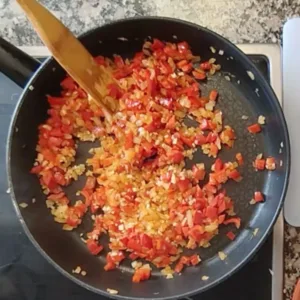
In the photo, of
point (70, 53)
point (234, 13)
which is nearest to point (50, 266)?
point (70, 53)

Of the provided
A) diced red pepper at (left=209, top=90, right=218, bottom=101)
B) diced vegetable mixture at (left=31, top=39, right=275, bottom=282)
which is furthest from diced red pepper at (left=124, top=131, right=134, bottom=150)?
diced red pepper at (left=209, top=90, right=218, bottom=101)

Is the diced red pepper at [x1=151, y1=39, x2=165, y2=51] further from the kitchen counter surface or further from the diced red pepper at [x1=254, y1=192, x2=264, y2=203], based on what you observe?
the diced red pepper at [x1=254, y1=192, x2=264, y2=203]

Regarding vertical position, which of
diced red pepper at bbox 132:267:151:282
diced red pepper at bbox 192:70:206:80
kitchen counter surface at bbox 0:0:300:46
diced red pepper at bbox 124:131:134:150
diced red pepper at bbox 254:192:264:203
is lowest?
diced red pepper at bbox 132:267:151:282

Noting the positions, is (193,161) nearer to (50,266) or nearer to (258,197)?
(258,197)

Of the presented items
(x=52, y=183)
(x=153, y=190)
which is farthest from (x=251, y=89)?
(x=52, y=183)

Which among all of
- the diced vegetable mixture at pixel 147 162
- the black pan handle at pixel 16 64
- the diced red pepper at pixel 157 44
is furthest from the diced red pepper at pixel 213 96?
the black pan handle at pixel 16 64

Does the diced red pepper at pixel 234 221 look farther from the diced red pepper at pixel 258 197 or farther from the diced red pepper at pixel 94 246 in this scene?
the diced red pepper at pixel 94 246

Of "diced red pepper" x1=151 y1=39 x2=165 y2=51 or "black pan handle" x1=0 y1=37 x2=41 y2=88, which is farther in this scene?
"diced red pepper" x1=151 y1=39 x2=165 y2=51
